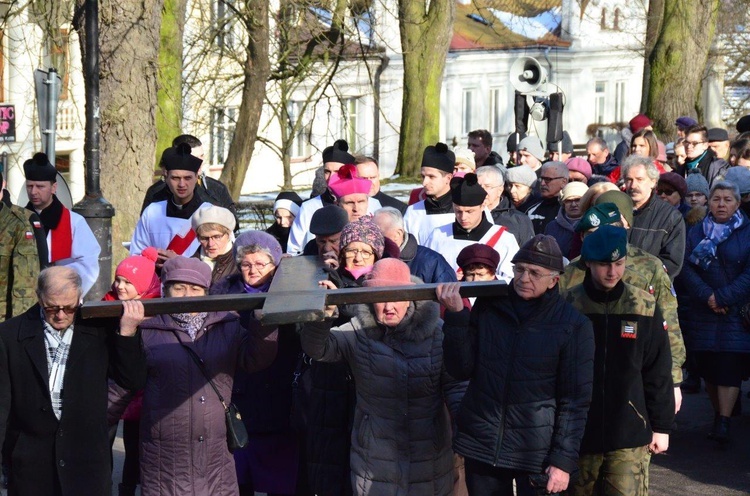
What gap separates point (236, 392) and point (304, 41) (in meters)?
16.2

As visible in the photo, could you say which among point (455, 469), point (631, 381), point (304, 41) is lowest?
point (455, 469)

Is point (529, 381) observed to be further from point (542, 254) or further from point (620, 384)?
point (620, 384)

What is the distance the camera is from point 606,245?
5.93 metres

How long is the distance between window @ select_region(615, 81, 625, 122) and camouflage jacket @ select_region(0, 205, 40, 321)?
58.5 metres

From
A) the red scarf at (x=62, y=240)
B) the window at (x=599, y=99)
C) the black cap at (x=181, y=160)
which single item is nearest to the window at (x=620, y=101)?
the window at (x=599, y=99)

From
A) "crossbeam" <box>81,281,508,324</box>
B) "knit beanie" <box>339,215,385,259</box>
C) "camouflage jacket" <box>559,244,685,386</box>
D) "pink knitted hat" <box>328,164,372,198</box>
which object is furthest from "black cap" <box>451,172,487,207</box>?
"crossbeam" <box>81,281,508,324</box>

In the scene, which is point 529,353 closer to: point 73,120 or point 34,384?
point 34,384

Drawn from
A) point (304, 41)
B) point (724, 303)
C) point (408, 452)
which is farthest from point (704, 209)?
point (304, 41)

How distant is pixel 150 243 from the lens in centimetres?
873

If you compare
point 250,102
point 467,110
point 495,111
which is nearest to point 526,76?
point 250,102

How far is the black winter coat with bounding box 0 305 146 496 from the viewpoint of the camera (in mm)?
5543

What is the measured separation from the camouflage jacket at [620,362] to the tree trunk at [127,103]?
6.27 meters

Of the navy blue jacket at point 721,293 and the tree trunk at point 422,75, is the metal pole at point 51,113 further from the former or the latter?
the tree trunk at point 422,75

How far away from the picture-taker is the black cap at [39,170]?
8633 mm
